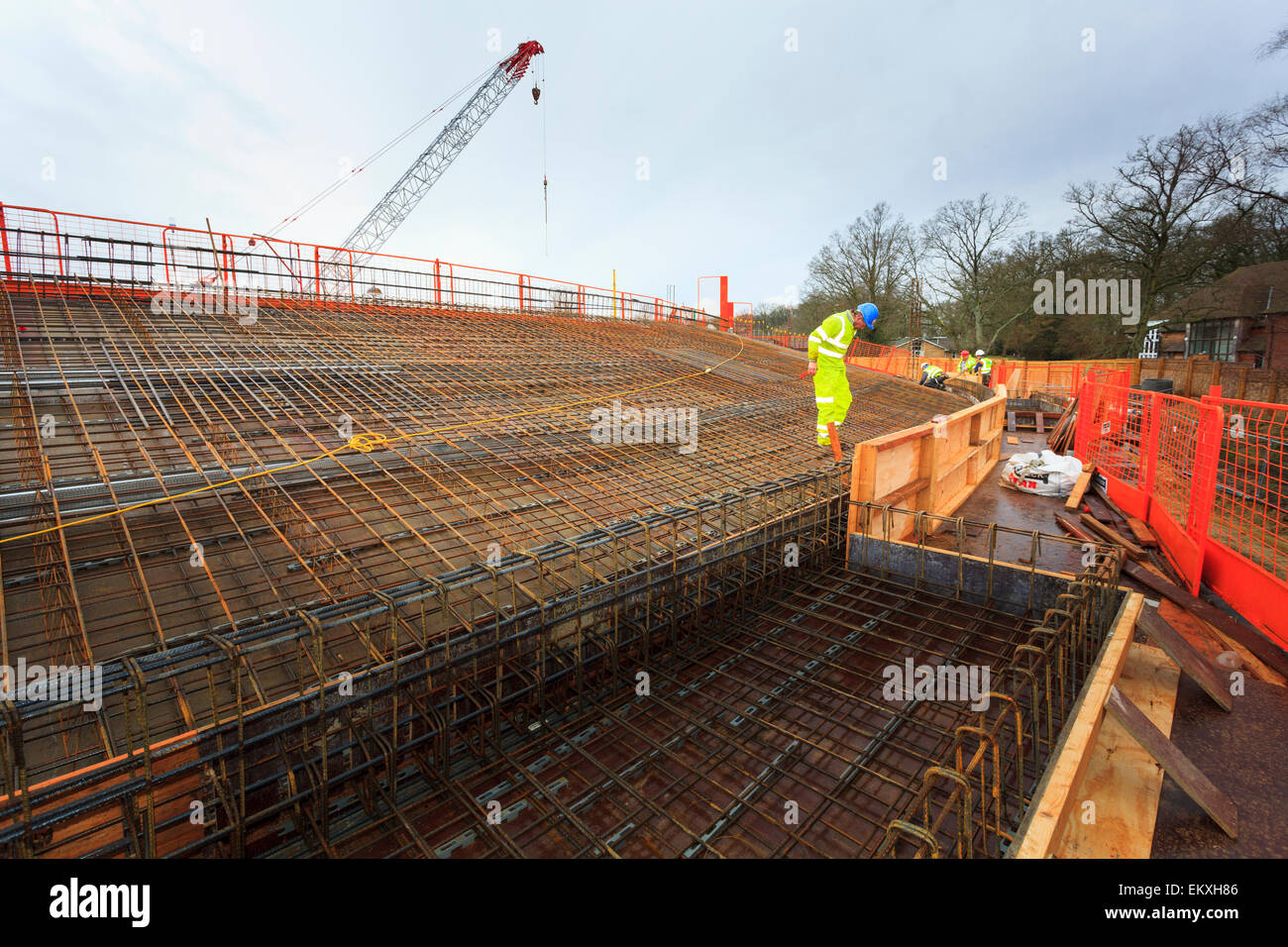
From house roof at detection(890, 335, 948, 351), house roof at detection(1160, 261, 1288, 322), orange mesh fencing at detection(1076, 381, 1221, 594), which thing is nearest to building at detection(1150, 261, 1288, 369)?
house roof at detection(1160, 261, 1288, 322)

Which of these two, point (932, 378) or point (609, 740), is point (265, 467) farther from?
point (932, 378)

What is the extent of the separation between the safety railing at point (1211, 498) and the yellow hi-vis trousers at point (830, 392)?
3.47 metres

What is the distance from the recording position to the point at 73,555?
13.8ft

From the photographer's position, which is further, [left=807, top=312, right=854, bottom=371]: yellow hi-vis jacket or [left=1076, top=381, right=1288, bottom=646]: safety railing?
[left=807, top=312, right=854, bottom=371]: yellow hi-vis jacket

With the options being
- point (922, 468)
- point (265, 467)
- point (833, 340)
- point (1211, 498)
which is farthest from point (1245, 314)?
point (265, 467)

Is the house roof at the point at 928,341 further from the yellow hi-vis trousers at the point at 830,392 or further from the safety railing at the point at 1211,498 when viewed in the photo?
the yellow hi-vis trousers at the point at 830,392

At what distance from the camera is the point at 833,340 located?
22.5ft

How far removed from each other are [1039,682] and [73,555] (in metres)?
7.07

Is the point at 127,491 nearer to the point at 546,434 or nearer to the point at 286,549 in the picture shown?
the point at 286,549

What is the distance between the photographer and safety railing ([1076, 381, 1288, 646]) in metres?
5.09

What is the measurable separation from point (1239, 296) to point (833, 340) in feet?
118

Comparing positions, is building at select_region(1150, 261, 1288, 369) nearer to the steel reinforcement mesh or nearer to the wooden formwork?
the wooden formwork

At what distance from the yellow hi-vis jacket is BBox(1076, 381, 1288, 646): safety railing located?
3.49 metres
